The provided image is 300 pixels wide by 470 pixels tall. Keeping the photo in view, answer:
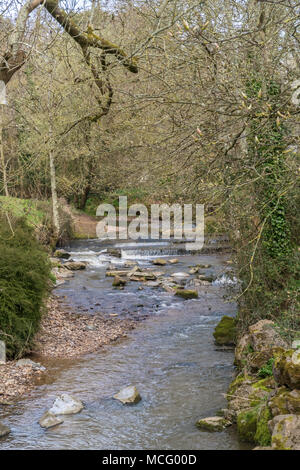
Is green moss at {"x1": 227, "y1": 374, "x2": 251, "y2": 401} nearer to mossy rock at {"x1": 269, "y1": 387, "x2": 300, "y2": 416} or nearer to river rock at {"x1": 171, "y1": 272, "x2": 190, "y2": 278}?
mossy rock at {"x1": 269, "y1": 387, "x2": 300, "y2": 416}

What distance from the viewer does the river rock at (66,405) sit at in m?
6.62

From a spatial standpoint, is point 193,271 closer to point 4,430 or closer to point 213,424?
point 213,424

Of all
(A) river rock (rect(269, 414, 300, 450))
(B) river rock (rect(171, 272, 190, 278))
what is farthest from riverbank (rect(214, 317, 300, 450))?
(B) river rock (rect(171, 272, 190, 278))

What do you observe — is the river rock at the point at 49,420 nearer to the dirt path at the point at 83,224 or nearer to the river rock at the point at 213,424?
the river rock at the point at 213,424

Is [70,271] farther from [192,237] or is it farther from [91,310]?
[192,237]

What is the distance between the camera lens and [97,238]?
77.2ft

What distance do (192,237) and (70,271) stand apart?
687 cm

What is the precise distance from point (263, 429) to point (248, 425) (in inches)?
13.7

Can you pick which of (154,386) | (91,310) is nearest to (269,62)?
(154,386)

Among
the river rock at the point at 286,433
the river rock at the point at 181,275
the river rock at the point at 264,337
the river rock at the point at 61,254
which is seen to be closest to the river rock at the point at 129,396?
the river rock at the point at 264,337

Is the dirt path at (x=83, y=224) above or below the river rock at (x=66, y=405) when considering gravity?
above

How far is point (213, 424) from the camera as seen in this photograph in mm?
6188

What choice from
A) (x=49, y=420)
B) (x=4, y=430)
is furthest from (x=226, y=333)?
(x=4, y=430)

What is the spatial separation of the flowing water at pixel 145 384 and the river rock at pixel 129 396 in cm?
10
